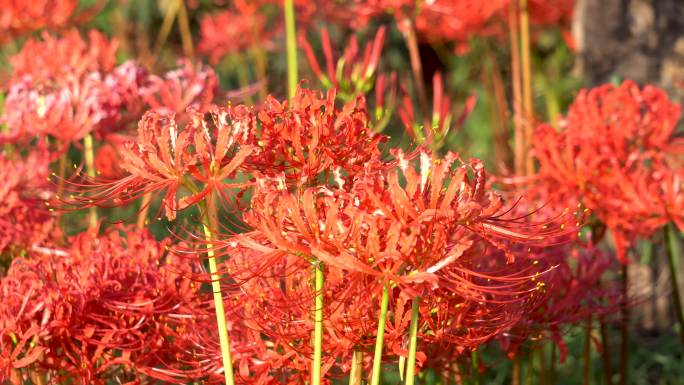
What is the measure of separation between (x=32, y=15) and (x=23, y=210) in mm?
1439

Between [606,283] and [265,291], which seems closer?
[265,291]

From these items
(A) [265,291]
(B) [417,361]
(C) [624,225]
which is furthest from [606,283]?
(A) [265,291]

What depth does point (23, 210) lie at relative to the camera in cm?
236

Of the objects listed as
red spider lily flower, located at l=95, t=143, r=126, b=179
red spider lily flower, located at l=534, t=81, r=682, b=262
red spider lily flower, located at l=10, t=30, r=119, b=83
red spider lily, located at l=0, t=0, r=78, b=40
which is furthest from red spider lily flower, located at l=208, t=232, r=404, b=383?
red spider lily, located at l=0, t=0, r=78, b=40

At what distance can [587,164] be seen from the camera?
247 cm

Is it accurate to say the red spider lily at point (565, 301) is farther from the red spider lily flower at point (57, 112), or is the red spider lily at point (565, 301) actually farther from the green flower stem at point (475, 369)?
the red spider lily flower at point (57, 112)

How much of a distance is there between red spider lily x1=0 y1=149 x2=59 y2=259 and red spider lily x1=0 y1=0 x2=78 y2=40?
1270mm

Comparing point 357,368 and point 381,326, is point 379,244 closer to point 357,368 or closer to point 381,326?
point 381,326

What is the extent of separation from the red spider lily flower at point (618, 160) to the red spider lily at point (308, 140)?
0.92m

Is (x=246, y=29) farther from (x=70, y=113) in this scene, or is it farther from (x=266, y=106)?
(x=266, y=106)

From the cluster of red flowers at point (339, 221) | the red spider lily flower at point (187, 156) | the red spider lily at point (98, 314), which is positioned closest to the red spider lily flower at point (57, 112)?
the red spider lily at point (98, 314)

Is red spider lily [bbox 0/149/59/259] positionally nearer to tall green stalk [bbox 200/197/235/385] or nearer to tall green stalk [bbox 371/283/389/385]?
tall green stalk [bbox 200/197/235/385]

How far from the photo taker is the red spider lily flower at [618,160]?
238 centimetres

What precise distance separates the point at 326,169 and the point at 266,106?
0.14m
